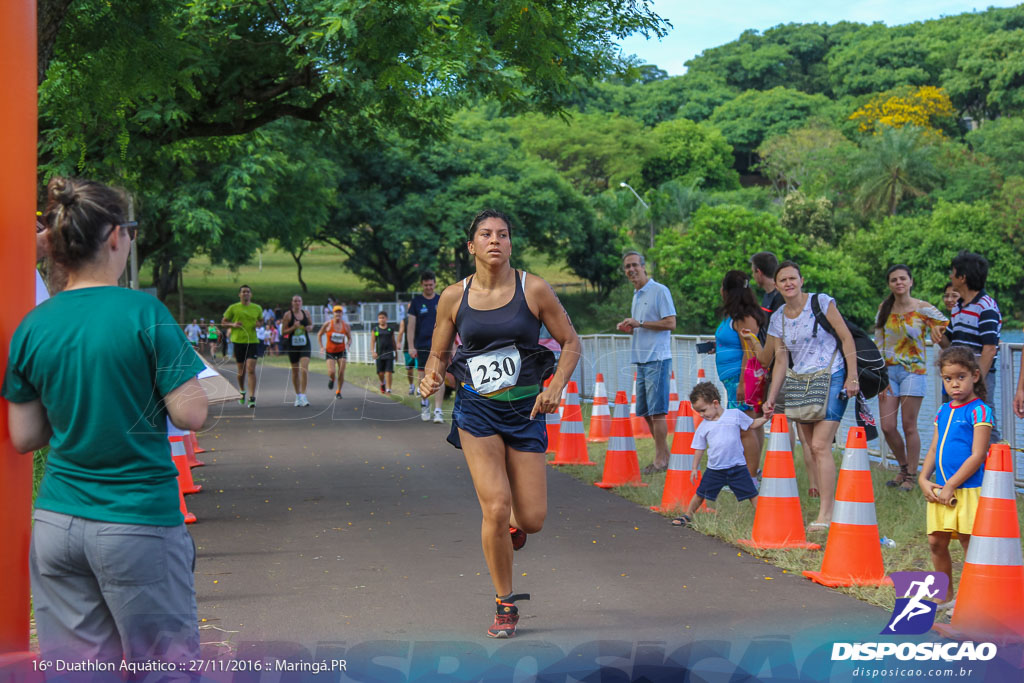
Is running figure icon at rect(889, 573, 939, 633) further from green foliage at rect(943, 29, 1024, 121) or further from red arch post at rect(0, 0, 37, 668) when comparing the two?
green foliage at rect(943, 29, 1024, 121)

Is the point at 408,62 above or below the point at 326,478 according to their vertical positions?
above

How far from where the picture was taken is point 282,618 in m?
5.43

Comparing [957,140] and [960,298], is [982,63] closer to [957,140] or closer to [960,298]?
[957,140]

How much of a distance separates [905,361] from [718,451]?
2.38m

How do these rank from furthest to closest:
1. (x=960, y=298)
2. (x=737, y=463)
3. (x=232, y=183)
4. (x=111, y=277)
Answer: (x=232, y=183) → (x=960, y=298) → (x=737, y=463) → (x=111, y=277)

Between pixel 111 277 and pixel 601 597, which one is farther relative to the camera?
pixel 601 597

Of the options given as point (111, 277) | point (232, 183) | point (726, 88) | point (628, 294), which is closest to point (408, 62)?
point (111, 277)

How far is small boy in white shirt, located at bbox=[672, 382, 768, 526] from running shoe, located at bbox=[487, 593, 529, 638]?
284 centimetres

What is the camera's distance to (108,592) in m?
3.00

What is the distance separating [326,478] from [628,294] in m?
44.8

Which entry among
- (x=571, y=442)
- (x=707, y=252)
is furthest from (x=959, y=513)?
(x=707, y=252)

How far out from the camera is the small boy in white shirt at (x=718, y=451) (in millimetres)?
7594

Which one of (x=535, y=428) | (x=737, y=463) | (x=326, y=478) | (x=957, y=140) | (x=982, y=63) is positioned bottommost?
(x=326, y=478)

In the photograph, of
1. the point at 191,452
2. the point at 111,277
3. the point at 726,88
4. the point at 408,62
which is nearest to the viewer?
the point at 111,277
